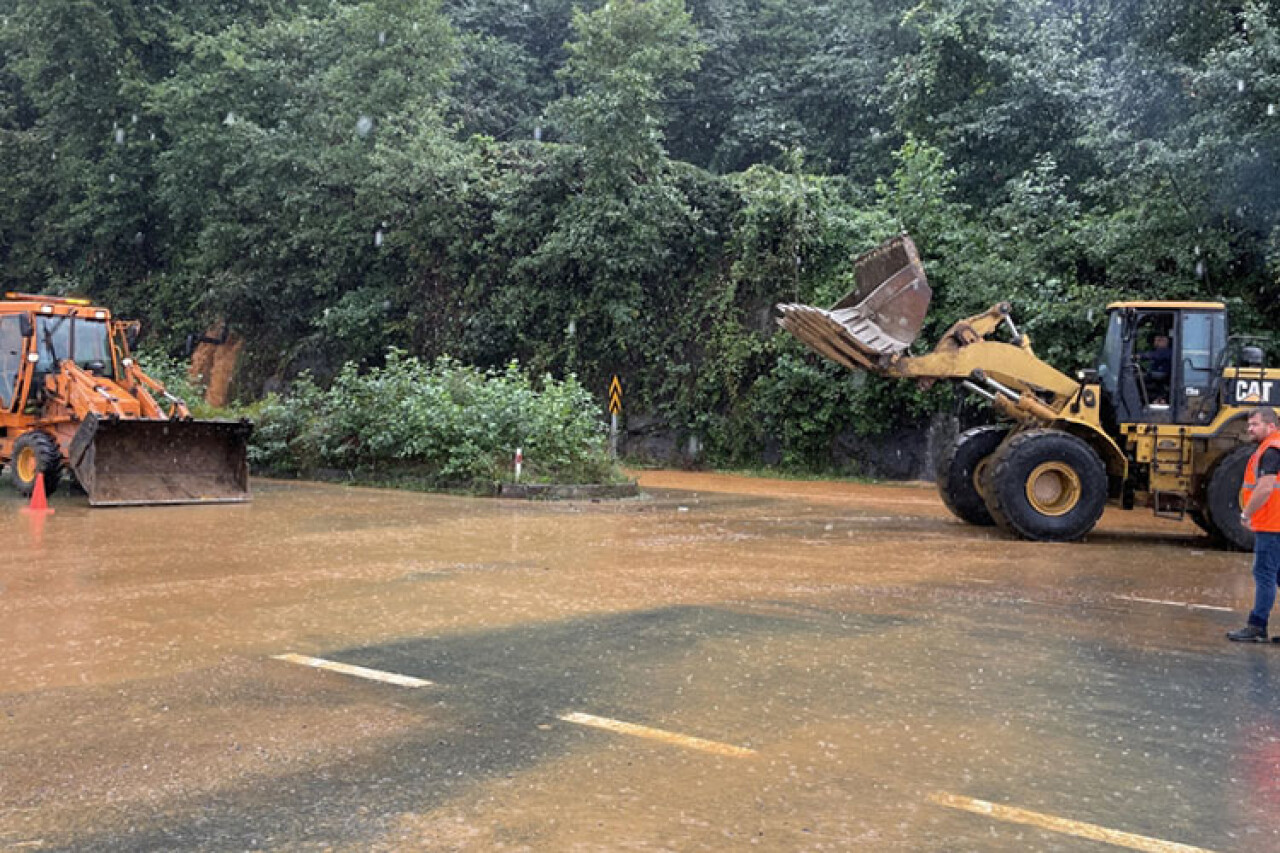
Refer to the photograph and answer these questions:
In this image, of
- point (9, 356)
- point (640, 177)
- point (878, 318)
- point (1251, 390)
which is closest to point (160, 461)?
point (9, 356)

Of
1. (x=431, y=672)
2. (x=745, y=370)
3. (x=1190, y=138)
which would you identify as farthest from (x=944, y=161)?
(x=431, y=672)

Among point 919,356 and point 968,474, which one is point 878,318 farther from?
point 968,474

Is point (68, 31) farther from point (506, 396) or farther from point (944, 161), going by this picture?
point (944, 161)

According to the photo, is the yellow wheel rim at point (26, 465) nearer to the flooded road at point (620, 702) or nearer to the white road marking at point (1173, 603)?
the flooded road at point (620, 702)

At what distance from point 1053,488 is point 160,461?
42.3ft

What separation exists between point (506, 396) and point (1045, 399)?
32.0 feet

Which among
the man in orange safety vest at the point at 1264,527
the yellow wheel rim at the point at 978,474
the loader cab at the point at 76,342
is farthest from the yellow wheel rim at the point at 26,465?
the man in orange safety vest at the point at 1264,527

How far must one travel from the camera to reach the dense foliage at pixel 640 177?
21.3 meters

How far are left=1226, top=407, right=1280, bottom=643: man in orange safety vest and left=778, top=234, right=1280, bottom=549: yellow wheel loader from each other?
6.12 m

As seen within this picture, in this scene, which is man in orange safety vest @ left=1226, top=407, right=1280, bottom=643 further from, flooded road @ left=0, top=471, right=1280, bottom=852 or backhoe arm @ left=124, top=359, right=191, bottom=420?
backhoe arm @ left=124, top=359, right=191, bottom=420

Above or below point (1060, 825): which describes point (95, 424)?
above

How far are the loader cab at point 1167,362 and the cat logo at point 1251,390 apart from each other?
0.26 m

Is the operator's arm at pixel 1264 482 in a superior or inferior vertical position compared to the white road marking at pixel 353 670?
superior

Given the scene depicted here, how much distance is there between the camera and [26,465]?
1864 cm
